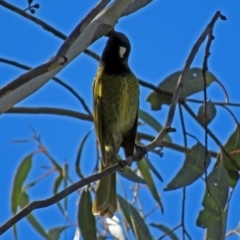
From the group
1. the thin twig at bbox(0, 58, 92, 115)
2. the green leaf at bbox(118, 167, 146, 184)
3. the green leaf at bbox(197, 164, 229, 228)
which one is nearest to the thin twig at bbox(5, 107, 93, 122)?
the thin twig at bbox(0, 58, 92, 115)

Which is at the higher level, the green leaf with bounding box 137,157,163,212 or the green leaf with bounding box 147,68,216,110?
the green leaf with bounding box 147,68,216,110

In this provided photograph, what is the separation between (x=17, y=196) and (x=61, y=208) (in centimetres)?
30

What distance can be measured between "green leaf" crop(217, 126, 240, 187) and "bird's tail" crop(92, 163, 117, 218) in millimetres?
377

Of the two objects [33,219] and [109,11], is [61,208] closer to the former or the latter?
[33,219]

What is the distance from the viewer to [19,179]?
9.40 feet

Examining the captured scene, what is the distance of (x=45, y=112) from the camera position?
9.21 feet

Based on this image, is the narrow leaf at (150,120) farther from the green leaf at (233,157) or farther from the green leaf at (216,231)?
the green leaf at (216,231)

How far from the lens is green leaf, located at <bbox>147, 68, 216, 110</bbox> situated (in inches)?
105

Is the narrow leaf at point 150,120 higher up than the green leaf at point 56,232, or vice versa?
the narrow leaf at point 150,120

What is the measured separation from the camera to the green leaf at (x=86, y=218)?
2512mm

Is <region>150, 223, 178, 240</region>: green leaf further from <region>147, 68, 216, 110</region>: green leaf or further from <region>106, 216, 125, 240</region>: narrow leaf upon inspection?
<region>147, 68, 216, 110</region>: green leaf

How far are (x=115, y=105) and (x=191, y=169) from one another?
450 mm

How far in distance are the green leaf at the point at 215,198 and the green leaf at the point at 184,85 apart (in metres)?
0.31

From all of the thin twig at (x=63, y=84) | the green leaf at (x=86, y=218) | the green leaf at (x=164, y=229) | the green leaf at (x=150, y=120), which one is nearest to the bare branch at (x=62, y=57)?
the thin twig at (x=63, y=84)
